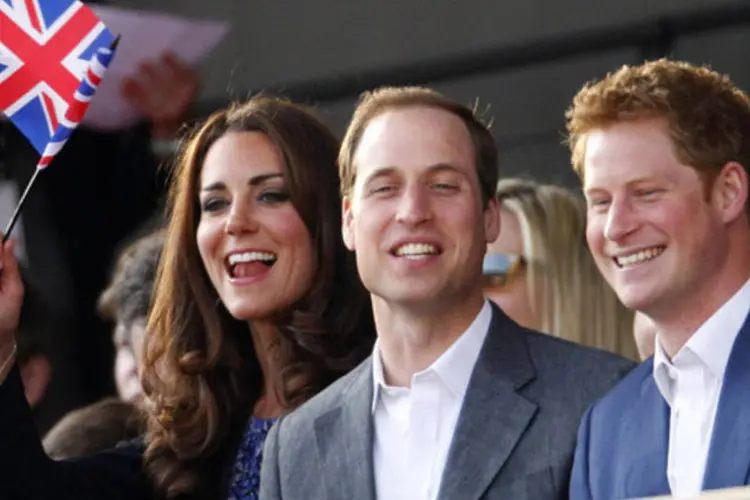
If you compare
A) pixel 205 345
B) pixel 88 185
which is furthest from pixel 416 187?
pixel 88 185

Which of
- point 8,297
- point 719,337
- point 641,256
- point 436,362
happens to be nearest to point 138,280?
point 8,297

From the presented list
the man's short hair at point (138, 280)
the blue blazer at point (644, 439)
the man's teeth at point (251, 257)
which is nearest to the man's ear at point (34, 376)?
the man's short hair at point (138, 280)

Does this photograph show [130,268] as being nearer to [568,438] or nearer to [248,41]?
[248,41]

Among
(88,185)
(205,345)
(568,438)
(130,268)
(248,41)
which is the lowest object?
(568,438)

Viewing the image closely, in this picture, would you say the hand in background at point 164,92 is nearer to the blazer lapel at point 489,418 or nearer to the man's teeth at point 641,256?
the blazer lapel at point 489,418

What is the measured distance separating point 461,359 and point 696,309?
553 mm

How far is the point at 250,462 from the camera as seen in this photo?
4113mm

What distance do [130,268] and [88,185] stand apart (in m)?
1.67

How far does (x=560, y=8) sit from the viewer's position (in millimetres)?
5738

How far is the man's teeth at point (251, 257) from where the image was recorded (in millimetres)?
4074

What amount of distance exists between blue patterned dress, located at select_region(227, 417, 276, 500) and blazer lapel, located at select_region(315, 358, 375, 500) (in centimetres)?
40

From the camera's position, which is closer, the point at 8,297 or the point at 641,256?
the point at 641,256

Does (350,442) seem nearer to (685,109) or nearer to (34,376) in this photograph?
(685,109)

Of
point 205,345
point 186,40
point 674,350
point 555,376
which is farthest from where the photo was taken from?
point 186,40
